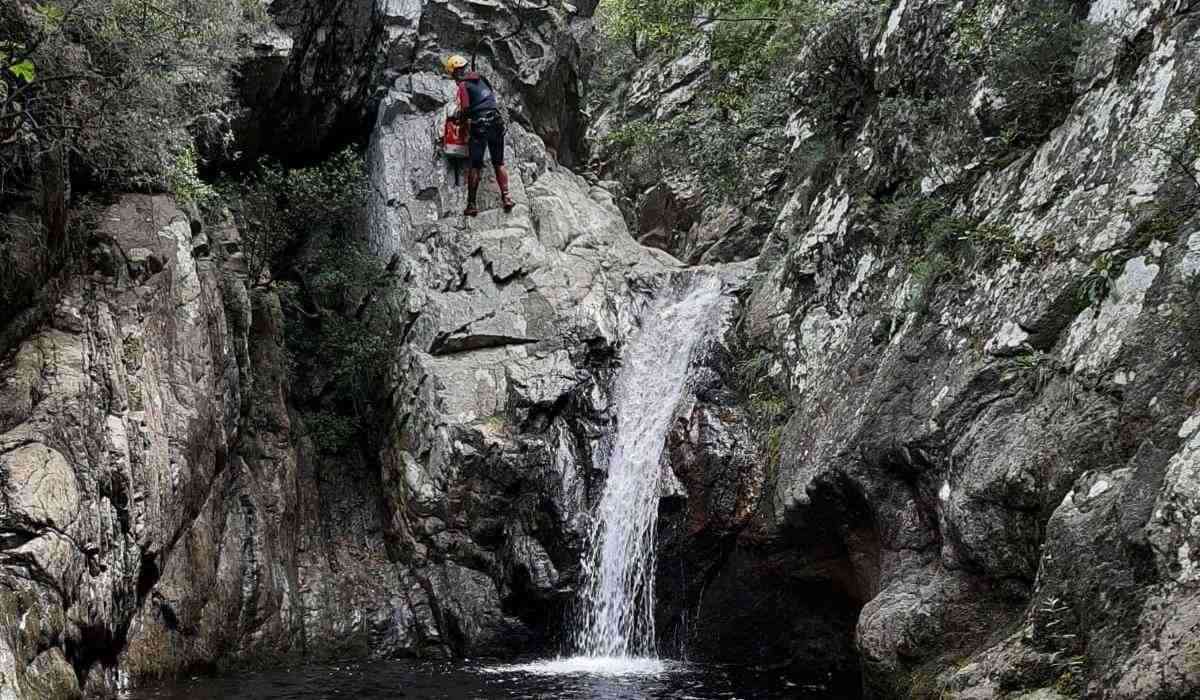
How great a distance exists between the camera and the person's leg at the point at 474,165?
753 inches

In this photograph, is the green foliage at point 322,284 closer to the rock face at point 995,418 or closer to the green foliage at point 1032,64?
the rock face at point 995,418

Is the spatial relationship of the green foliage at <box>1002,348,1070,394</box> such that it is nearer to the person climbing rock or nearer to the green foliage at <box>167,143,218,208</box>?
the green foliage at <box>167,143,218,208</box>

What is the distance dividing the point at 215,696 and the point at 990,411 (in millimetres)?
8801

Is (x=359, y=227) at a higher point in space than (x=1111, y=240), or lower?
higher

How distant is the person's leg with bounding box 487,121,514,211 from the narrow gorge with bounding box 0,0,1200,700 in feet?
1.04

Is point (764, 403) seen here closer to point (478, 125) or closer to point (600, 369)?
point (600, 369)

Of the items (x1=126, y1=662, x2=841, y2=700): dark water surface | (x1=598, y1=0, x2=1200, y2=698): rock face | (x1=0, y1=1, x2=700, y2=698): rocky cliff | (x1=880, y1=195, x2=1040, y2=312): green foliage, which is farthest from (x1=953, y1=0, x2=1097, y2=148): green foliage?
(x1=0, y1=1, x2=700, y2=698): rocky cliff

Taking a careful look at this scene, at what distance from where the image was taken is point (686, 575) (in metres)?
14.2

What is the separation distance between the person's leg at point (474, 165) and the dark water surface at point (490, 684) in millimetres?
9208

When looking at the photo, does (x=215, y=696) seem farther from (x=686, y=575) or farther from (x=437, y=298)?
(x=437, y=298)

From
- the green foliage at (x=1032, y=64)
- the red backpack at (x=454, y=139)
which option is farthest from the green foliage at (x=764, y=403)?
the red backpack at (x=454, y=139)

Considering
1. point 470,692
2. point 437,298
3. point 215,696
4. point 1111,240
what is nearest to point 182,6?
point 437,298

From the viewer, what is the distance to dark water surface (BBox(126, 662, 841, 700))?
36.1ft

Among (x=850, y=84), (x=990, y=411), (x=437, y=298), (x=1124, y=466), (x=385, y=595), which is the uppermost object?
(x=850, y=84)
